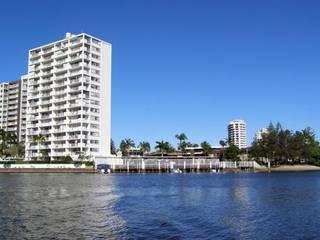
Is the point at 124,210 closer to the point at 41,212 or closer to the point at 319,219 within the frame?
the point at 41,212

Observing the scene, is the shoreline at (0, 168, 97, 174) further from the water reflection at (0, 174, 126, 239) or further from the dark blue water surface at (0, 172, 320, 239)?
the water reflection at (0, 174, 126, 239)

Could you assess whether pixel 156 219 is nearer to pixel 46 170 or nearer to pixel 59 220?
pixel 59 220

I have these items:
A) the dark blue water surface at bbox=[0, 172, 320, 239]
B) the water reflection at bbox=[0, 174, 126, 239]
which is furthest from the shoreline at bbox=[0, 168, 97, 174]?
the water reflection at bbox=[0, 174, 126, 239]

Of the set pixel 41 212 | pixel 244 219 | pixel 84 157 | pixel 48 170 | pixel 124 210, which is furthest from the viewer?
pixel 84 157

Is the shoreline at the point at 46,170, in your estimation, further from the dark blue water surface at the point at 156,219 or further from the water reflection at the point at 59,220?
the water reflection at the point at 59,220

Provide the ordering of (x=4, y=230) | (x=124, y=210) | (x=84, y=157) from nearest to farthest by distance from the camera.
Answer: (x=4, y=230), (x=124, y=210), (x=84, y=157)

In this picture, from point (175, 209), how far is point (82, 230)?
16741mm

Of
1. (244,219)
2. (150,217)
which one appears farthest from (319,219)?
(150,217)

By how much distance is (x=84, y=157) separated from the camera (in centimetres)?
19488

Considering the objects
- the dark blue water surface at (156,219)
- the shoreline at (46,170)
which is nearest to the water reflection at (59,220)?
the dark blue water surface at (156,219)

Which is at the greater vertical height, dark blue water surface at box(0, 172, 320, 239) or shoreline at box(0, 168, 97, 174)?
shoreline at box(0, 168, 97, 174)

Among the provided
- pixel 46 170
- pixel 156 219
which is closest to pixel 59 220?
pixel 156 219

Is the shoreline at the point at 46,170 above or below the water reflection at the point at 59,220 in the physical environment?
above

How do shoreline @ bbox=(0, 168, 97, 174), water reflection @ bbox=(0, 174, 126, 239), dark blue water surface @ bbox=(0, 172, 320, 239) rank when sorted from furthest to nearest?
shoreline @ bbox=(0, 168, 97, 174), dark blue water surface @ bbox=(0, 172, 320, 239), water reflection @ bbox=(0, 174, 126, 239)
